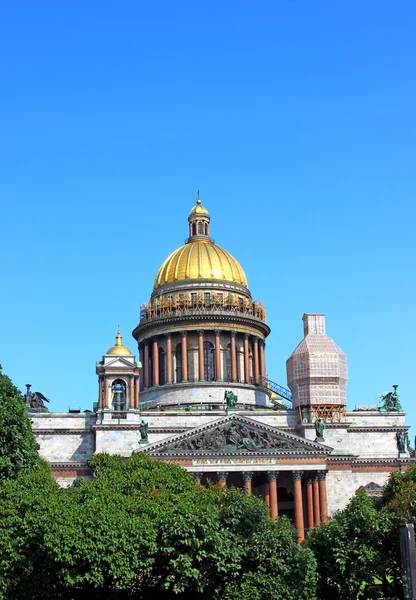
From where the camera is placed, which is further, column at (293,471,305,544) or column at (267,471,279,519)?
column at (267,471,279,519)

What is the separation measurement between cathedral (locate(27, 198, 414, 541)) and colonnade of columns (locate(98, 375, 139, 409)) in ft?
0.34

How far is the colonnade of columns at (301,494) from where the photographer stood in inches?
2918

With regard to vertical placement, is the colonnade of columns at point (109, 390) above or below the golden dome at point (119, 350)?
below

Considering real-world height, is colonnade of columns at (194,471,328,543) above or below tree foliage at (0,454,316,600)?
above

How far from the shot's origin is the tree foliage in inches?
1522

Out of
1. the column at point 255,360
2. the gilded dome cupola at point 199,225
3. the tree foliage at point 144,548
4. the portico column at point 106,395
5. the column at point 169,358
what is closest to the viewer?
the tree foliage at point 144,548

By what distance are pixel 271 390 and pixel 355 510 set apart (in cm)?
4691

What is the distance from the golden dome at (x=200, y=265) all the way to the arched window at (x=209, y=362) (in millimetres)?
7353

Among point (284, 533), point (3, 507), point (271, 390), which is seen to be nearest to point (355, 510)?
point (284, 533)

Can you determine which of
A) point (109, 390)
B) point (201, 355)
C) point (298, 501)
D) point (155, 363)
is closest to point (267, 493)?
point (298, 501)

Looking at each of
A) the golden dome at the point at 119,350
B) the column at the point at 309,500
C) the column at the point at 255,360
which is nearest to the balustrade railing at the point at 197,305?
the column at the point at 255,360

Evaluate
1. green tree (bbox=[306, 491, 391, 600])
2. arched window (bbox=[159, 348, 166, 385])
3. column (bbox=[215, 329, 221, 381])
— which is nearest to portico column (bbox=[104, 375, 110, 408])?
arched window (bbox=[159, 348, 166, 385])

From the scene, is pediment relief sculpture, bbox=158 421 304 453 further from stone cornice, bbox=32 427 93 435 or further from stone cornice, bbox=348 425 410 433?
stone cornice, bbox=32 427 93 435

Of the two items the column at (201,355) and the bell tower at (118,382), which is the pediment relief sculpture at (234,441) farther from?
the column at (201,355)
